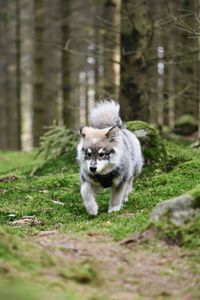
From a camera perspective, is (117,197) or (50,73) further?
(50,73)

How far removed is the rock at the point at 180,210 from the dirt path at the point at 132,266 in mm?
360

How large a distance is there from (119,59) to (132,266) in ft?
44.3

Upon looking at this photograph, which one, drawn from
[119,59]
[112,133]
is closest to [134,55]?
[119,59]

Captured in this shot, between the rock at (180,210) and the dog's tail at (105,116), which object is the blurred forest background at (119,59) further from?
the rock at (180,210)

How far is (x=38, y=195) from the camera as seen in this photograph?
38.1 feet

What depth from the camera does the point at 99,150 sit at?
9.84 metres

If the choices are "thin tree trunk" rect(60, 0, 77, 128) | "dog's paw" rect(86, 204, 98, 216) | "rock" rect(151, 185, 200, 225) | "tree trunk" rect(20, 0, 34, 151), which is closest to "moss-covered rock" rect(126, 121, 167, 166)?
"dog's paw" rect(86, 204, 98, 216)

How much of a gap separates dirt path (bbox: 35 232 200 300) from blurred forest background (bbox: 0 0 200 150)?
378cm

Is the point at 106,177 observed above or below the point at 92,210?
above

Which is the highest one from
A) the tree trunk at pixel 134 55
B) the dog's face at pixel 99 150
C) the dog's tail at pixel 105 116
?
the tree trunk at pixel 134 55

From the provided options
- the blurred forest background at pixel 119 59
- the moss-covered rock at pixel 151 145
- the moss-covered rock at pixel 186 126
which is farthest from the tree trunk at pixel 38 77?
the moss-covered rock at pixel 151 145

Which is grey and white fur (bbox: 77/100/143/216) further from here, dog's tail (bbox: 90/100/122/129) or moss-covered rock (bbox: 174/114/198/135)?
moss-covered rock (bbox: 174/114/198/135)

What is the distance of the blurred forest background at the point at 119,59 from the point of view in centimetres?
1552

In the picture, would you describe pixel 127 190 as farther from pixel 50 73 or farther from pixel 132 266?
pixel 50 73
